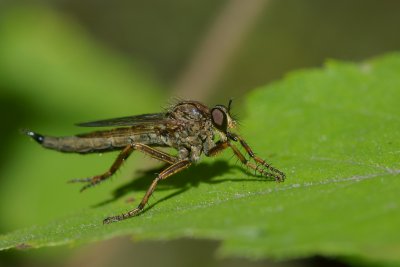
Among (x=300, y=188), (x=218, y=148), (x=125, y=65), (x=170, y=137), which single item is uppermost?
(x=125, y=65)

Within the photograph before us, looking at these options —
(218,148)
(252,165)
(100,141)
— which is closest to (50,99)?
(100,141)

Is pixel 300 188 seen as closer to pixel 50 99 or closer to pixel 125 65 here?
pixel 50 99

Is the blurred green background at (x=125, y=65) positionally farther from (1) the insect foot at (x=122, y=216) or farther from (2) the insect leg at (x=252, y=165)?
(2) the insect leg at (x=252, y=165)

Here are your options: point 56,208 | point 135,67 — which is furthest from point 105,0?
point 56,208

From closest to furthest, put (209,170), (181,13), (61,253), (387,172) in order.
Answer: (387,172) → (209,170) → (61,253) → (181,13)

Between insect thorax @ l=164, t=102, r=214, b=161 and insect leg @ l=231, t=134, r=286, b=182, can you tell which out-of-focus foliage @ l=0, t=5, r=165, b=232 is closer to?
insect thorax @ l=164, t=102, r=214, b=161

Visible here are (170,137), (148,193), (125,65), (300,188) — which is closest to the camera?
(300,188)

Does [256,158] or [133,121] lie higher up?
[133,121]

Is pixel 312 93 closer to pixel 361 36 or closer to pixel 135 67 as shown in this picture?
pixel 135 67
